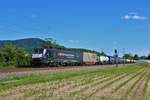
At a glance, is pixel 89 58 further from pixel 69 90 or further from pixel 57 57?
pixel 69 90

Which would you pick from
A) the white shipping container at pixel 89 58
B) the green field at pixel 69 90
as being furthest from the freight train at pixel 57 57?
the green field at pixel 69 90

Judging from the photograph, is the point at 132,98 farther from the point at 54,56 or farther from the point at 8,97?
the point at 54,56

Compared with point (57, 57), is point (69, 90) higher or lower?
lower

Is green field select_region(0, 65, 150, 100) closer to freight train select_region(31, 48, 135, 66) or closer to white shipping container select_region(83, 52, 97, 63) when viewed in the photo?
freight train select_region(31, 48, 135, 66)

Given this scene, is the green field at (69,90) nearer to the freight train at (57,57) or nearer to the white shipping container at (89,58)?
the freight train at (57,57)

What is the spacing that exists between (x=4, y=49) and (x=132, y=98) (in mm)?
97134

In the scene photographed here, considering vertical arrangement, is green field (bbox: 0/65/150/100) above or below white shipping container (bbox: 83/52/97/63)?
below

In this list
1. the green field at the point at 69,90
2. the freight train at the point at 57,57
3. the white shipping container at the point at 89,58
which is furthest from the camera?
the white shipping container at the point at 89,58

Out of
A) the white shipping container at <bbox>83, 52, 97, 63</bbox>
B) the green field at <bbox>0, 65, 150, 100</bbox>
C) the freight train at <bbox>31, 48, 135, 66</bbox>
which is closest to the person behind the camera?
the green field at <bbox>0, 65, 150, 100</bbox>

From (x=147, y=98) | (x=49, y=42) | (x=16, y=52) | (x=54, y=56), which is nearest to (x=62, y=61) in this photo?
(x=54, y=56)

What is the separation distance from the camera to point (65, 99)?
16172 millimetres

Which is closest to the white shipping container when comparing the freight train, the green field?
the freight train

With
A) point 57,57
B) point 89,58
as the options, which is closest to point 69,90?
point 57,57

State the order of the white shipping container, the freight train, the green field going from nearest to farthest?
the green field
the freight train
the white shipping container
